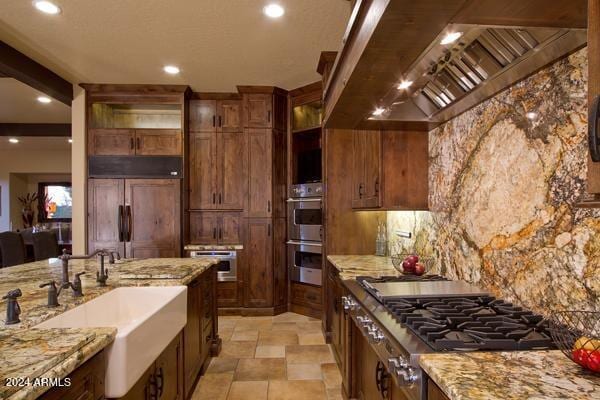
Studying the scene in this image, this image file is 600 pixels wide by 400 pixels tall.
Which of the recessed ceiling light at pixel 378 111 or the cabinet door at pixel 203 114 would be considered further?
the cabinet door at pixel 203 114

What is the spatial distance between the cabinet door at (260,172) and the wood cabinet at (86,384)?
3.37 m

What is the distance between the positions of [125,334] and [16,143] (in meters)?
8.51

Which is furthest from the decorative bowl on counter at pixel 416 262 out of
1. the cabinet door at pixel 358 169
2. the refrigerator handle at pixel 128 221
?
the refrigerator handle at pixel 128 221

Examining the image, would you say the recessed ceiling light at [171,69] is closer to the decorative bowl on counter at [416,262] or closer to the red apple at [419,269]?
the decorative bowl on counter at [416,262]

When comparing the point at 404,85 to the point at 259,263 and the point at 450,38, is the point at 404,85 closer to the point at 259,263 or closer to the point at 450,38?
the point at 450,38

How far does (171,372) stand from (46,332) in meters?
0.94

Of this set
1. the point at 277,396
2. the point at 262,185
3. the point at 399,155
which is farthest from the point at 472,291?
the point at 262,185

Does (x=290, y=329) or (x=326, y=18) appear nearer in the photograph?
(x=326, y=18)

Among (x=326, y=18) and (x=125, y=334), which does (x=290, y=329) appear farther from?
(x=326, y=18)

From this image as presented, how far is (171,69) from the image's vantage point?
4.01m

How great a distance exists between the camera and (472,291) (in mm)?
1852

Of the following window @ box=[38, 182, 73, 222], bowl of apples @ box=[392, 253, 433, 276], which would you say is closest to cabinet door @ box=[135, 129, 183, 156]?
bowl of apples @ box=[392, 253, 433, 276]

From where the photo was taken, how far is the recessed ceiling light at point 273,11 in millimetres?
2752

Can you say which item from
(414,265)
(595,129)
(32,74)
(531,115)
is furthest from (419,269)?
(32,74)
